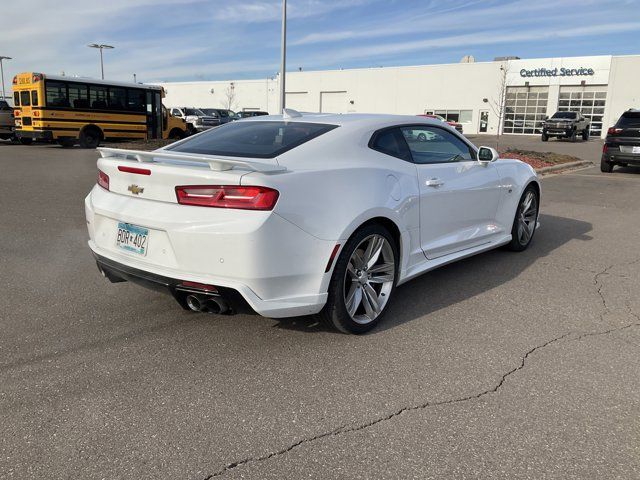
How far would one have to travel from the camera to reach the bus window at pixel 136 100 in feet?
72.7

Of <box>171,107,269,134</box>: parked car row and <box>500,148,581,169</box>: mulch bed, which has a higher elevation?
<box>171,107,269,134</box>: parked car row

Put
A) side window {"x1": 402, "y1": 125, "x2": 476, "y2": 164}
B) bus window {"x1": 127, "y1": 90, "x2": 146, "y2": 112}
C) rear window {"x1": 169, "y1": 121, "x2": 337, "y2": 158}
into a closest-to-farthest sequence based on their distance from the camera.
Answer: rear window {"x1": 169, "y1": 121, "x2": 337, "y2": 158}
side window {"x1": 402, "y1": 125, "x2": 476, "y2": 164}
bus window {"x1": 127, "y1": 90, "x2": 146, "y2": 112}

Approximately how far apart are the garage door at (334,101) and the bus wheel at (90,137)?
40.1m

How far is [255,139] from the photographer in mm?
4023

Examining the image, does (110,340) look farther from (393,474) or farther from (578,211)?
(578,211)

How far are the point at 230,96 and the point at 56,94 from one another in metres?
50.6

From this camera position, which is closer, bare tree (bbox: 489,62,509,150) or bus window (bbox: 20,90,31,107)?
bus window (bbox: 20,90,31,107)

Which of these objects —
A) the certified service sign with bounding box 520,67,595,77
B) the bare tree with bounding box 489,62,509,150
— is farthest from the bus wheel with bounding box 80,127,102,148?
the certified service sign with bounding box 520,67,595,77

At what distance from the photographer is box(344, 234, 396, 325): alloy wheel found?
12.4 ft

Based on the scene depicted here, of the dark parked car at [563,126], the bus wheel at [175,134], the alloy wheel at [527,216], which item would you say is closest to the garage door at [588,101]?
the dark parked car at [563,126]

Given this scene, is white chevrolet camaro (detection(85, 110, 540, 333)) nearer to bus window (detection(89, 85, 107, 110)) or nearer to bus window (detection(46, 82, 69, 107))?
bus window (detection(46, 82, 69, 107))

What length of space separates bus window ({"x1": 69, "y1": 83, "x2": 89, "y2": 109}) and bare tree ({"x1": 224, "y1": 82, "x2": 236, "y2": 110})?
49359mm

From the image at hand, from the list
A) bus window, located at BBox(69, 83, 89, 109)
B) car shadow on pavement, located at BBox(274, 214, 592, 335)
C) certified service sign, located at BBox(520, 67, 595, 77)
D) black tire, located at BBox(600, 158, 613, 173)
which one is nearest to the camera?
car shadow on pavement, located at BBox(274, 214, 592, 335)

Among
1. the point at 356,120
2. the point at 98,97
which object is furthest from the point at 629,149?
the point at 98,97
